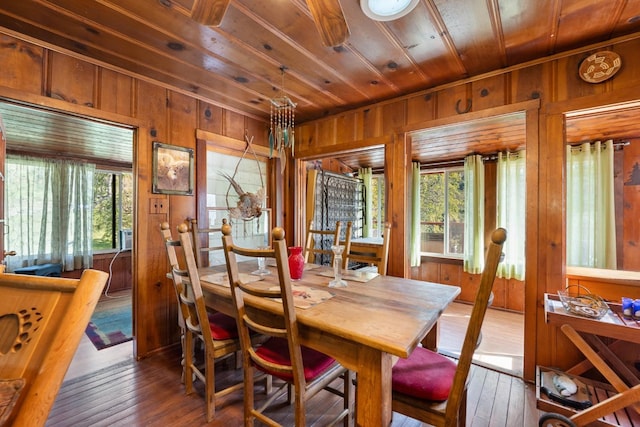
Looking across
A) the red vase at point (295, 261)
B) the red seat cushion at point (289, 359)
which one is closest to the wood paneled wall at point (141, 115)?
the red vase at point (295, 261)

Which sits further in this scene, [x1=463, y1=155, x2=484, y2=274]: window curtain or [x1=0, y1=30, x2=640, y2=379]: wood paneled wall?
[x1=463, y1=155, x2=484, y2=274]: window curtain

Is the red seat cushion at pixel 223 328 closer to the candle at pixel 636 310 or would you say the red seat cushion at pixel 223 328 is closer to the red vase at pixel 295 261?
the red vase at pixel 295 261

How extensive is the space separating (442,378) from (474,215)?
3287 millimetres

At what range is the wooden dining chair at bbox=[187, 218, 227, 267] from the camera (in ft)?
8.04

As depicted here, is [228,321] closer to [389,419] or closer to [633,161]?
[389,419]

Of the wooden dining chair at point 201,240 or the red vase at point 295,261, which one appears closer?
the red vase at point 295,261

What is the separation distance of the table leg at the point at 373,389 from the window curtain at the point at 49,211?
5043 millimetres

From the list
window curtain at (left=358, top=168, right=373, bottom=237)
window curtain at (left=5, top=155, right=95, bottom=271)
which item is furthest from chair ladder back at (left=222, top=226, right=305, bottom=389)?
window curtain at (left=5, top=155, right=95, bottom=271)

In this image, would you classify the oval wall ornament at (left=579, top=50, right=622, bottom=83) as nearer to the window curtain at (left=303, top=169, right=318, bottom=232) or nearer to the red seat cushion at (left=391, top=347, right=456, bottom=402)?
A: the red seat cushion at (left=391, top=347, right=456, bottom=402)

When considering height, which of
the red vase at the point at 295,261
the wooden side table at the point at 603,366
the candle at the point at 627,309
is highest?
the red vase at the point at 295,261

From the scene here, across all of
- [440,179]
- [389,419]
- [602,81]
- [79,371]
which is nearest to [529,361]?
[389,419]

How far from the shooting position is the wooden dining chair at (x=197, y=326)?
1.58 metres

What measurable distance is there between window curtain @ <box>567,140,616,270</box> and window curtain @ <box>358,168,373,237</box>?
270 centimetres

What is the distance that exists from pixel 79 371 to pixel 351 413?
215 centimetres
